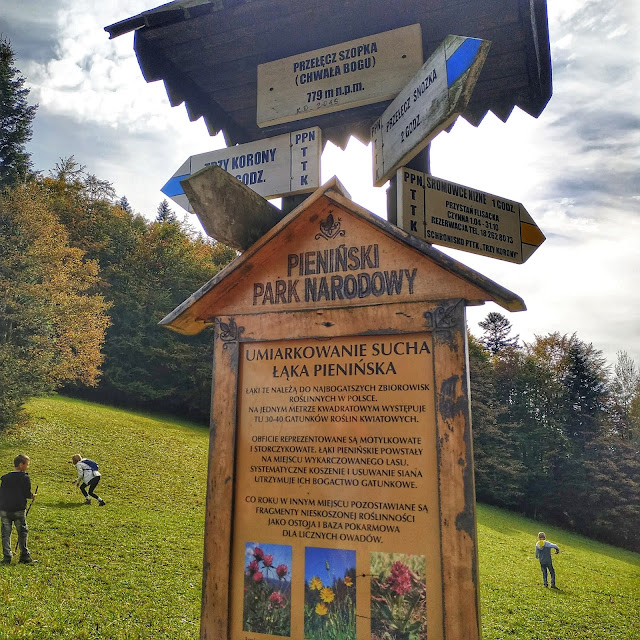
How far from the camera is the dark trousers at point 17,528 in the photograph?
8.67 m

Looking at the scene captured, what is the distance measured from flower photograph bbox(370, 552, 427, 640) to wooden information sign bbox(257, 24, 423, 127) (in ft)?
7.82

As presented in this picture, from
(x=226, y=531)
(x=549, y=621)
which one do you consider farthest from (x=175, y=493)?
(x=226, y=531)

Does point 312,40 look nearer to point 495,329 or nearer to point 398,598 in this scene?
point 398,598

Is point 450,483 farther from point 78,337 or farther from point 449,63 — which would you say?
point 78,337

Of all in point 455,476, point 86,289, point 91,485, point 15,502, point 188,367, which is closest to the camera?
point 455,476

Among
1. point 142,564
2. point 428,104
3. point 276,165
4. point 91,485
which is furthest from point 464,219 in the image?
point 91,485

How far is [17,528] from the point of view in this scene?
8703 millimetres

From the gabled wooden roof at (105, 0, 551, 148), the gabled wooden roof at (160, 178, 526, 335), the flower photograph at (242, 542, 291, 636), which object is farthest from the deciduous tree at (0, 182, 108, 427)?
the flower photograph at (242, 542, 291, 636)

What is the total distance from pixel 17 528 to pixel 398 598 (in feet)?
29.8

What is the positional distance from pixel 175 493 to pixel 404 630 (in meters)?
14.6

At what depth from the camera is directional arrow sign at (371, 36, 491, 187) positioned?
1937mm

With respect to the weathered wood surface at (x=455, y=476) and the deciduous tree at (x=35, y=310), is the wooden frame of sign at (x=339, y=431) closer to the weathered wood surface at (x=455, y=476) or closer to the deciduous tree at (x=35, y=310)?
the weathered wood surface at (x=455, y=476)

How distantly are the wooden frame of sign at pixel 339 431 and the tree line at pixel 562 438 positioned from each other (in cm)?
2557

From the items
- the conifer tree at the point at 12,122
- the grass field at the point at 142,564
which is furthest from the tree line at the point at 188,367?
the grass field at the point at 142,564
